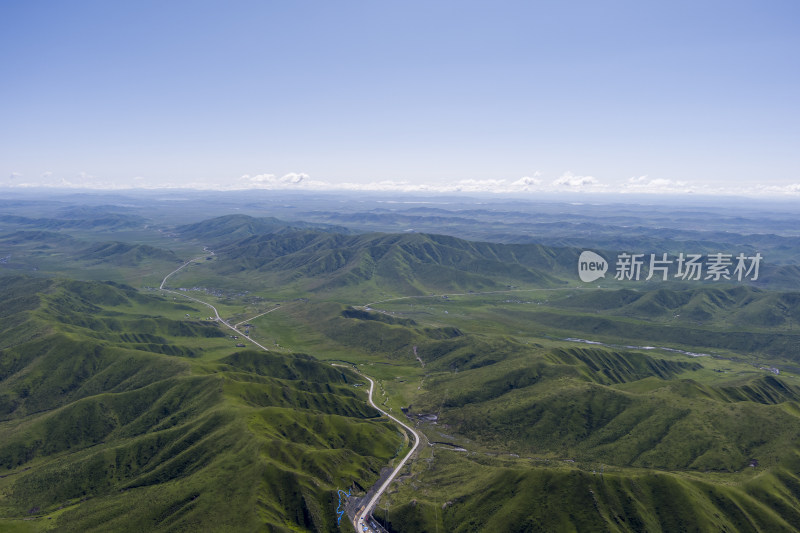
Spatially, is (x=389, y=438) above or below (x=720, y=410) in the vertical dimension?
below

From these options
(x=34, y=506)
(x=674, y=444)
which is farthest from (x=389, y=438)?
(x=34, y=506)

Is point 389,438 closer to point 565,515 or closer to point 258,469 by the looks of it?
point 258,469

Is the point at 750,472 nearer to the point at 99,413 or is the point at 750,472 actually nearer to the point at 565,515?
the point at 565,515

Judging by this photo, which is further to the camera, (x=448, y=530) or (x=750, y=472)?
(x=750, y=472)

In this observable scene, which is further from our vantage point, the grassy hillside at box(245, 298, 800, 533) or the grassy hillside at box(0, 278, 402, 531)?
the grassy hillside at box(0, 278, 402, 531)

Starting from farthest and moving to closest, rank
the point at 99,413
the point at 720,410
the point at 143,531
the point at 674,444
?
the point at 99,413 → the point at 720,410 → the point at 674,444 → the point at 143,531

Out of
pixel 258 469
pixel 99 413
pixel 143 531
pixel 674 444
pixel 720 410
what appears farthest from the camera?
pixel 99 413

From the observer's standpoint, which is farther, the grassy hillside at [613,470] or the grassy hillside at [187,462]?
the grassy hillside at [187,462]

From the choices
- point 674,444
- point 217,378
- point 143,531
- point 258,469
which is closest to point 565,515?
point 674,444

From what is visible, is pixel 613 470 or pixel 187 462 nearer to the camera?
pixel 613 470

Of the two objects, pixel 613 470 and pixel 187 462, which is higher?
pixel 613 470
